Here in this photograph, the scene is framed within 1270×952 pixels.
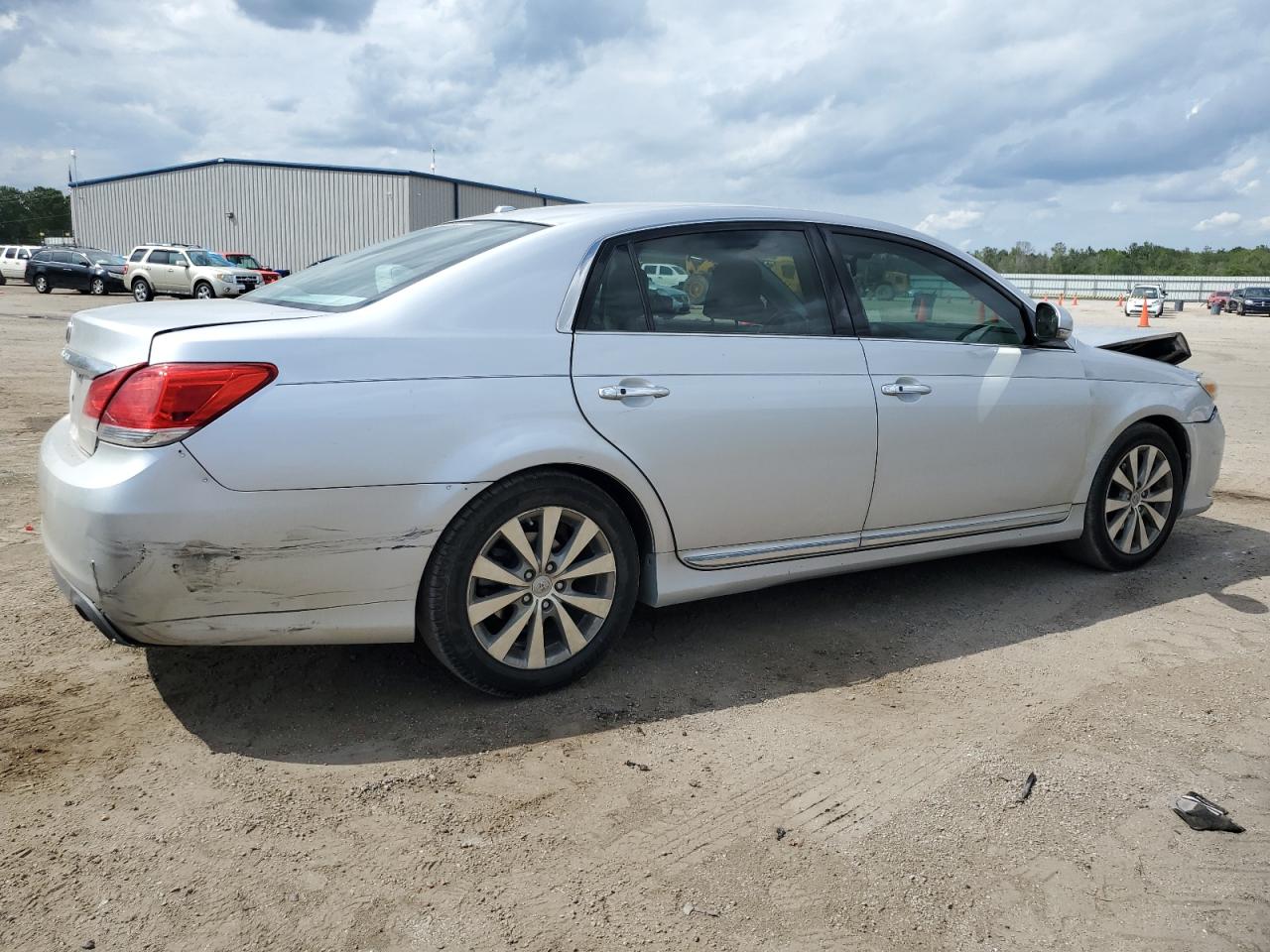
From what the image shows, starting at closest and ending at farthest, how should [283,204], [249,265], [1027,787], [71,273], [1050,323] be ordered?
[1027,787] < [1050,323] < [71,273] < [249,265] < [283,204]

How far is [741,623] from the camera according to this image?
4.25 metres

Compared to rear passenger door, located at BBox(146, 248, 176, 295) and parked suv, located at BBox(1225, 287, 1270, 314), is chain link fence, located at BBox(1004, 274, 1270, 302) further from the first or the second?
rear passenger door, located at BBox(146, 248, 176, 295)

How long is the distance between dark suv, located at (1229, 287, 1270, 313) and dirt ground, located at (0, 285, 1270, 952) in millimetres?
42965

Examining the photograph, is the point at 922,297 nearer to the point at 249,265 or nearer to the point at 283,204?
the point at 249,265

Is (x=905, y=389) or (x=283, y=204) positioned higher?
(x=283, y=204)

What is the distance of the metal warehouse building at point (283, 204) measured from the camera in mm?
42344

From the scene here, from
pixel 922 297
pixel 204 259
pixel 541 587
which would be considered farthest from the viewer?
pixel 204 259

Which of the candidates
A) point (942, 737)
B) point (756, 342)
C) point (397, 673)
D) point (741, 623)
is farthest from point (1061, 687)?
point (397, 673)

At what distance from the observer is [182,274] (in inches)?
1220

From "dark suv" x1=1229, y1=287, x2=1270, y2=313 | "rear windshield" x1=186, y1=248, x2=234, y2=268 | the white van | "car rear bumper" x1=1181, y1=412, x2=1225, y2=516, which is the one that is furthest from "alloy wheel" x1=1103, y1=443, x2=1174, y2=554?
"dark suv" x1=1229, y1=287, x2=1270, y2=313

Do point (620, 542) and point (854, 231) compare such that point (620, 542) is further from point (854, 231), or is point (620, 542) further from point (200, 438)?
point (854, 231)

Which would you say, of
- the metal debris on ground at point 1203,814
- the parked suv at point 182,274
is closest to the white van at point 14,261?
the parked suv at point 182,274

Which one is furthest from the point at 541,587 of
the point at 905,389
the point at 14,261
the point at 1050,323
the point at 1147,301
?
the point at 1147,301

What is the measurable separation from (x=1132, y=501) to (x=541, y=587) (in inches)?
125
